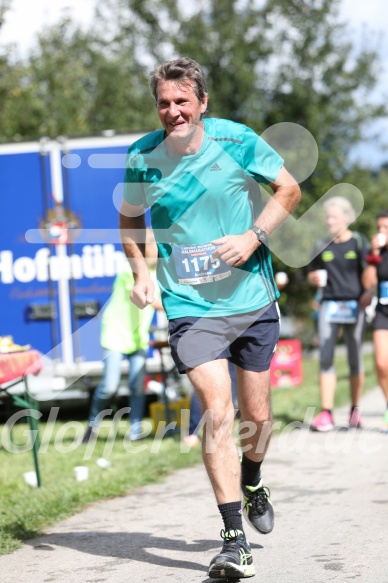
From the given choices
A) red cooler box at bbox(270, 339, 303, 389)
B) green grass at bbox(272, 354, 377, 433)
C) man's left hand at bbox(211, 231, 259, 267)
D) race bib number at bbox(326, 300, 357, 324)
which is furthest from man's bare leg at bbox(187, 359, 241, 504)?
red cooler box at bbox(270, 339, 303, 389)

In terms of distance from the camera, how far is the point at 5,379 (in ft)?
21.6

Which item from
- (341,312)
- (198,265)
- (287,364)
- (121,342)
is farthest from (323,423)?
(287,364)

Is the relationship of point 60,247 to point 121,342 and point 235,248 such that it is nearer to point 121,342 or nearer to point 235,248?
point 121,342

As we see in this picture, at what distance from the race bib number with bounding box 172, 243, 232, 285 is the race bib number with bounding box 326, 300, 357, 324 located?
5165 mm

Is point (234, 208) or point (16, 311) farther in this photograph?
point (16, 311)

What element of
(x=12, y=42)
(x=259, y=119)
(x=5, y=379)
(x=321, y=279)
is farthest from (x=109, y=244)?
(x=259, y=119)

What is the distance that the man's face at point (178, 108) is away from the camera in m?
4.55

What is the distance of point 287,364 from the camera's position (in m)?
15.3

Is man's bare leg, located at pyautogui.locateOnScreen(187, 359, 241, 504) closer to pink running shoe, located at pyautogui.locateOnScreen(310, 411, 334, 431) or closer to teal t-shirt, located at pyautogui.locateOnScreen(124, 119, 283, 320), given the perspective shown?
teal t-shirt, located at pyautogui.locateOnScreen(124, 119, 283, 320)

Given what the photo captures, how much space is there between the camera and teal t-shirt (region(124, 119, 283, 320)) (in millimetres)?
4594

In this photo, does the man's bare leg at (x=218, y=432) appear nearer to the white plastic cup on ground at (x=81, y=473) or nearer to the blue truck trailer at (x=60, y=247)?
the white plastic cup on ground at (x=81, y=473)

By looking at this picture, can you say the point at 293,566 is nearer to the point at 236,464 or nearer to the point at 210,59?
the point at 236,464

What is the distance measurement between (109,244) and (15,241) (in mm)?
1034

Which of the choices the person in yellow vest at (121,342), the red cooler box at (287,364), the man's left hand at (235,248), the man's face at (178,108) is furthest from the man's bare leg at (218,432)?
the red cooler box at (287,364)
